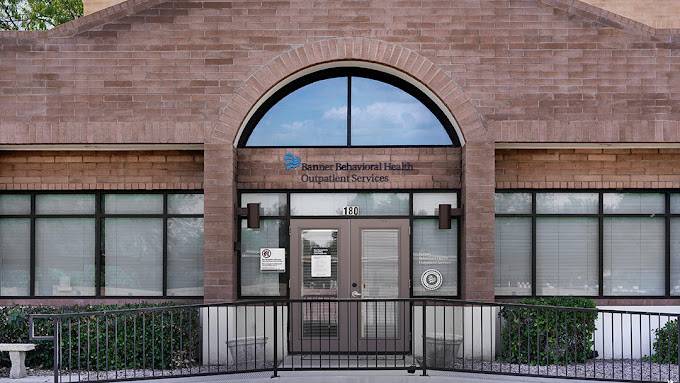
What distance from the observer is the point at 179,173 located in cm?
1180

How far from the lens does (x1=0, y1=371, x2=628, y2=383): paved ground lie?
29.7 ft

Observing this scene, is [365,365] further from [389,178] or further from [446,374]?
[389,178]

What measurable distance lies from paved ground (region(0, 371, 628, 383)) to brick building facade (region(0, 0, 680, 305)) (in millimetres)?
1871

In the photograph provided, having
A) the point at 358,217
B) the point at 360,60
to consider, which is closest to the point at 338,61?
the point at 360,60

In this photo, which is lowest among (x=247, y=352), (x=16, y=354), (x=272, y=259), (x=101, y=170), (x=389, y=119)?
(x=247, y=352)

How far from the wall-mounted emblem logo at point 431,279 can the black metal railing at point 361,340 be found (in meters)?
0.42

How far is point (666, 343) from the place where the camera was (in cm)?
1090

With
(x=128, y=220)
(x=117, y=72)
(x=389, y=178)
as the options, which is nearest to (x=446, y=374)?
(x=389, y=178)

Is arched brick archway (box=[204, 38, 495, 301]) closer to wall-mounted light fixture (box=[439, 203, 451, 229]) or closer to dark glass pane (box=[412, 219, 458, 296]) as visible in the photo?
wall-mounted light fixture (box=[439, 203, 451, 229])

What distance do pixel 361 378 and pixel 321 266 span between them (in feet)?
9.15

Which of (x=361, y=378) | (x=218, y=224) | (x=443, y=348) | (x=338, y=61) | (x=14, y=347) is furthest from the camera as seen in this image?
(x=338, y=61)

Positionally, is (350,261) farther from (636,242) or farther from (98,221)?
(636,242)

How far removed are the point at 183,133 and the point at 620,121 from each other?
710 centimetres

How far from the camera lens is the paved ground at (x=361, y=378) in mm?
9062
